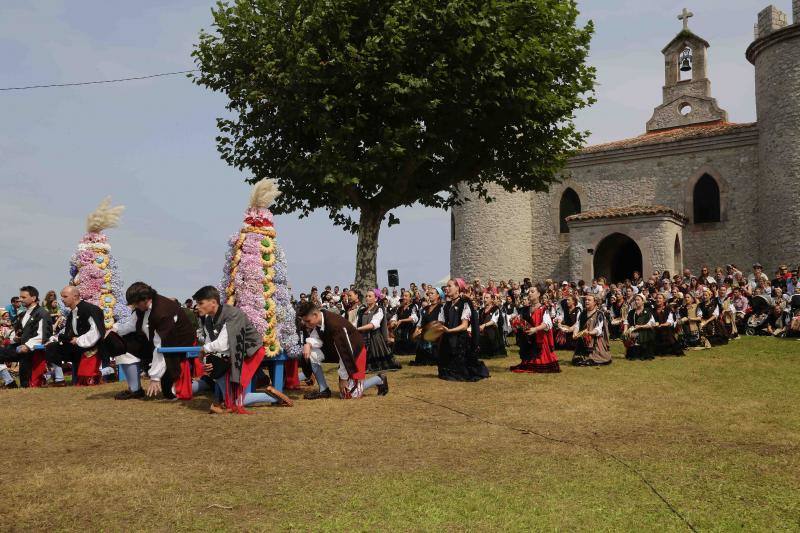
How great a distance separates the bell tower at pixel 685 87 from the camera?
114ft

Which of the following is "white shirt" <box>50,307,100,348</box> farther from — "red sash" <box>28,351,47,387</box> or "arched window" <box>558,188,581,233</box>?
"arched window" <box>558,188,581,233</box>

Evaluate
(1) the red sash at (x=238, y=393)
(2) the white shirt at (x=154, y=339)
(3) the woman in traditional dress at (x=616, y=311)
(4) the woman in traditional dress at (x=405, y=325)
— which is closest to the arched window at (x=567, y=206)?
(3) the woman in traditional dress at (x=616, y=311)

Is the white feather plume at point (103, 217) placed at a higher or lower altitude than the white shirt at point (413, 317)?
higher

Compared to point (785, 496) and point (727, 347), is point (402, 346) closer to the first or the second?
point (727, 347)

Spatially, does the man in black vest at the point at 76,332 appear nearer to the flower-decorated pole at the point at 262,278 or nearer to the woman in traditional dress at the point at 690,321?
the flower-decorated pole at the point at 262,278

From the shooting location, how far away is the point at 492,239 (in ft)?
112

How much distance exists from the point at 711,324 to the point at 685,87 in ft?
67.4

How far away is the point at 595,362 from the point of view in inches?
604

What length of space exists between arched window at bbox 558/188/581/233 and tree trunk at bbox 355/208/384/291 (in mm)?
17290

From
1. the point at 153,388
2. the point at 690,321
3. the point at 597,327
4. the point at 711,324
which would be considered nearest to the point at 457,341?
the point at 597,327

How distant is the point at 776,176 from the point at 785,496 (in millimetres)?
26851

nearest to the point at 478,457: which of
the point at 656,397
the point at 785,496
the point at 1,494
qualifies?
the point at 785,496

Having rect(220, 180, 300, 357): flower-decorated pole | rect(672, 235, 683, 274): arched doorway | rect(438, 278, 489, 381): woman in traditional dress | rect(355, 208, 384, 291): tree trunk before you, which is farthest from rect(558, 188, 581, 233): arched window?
rect(220, 180, 300, 357): flower-decorated pole

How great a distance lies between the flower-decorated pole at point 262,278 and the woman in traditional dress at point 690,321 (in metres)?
11.6
